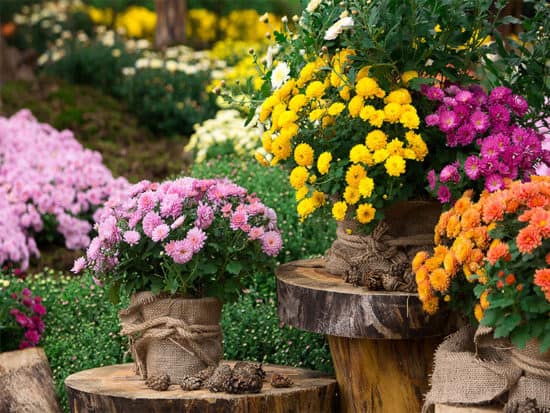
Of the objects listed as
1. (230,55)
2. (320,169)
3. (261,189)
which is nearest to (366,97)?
(320,169)

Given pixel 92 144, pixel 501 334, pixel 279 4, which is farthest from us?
Result: pixel 279 4

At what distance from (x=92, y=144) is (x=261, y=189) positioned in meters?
3.99

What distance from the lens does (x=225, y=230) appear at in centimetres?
→ 354

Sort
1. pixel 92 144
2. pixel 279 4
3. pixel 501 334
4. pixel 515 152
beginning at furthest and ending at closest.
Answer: pixel 279 4 → pixel 92 144 → pixel 515 152 → pixel 501 334

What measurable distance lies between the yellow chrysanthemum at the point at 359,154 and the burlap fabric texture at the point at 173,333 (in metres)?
0.78

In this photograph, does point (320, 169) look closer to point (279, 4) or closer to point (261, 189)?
point (261, 189)

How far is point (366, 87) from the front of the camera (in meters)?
3.32

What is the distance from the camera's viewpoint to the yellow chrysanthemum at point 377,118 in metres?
3.29

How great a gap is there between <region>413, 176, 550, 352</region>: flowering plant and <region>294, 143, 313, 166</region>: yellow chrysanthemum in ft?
1.81

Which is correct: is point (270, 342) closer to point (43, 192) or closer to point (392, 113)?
point (392, 113)

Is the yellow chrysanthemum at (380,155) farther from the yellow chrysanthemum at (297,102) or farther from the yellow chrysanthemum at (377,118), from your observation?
the yellow chrysanthemum at (297,102)

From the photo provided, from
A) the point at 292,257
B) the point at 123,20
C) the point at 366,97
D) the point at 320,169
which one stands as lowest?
the point at 292,257

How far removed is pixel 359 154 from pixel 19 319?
7.80 feet

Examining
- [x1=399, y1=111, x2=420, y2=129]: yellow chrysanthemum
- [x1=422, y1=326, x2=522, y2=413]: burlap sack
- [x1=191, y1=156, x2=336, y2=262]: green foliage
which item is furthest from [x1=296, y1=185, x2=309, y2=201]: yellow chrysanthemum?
[x1=191, y1=156, x2=336, y2=262]: green foliage
